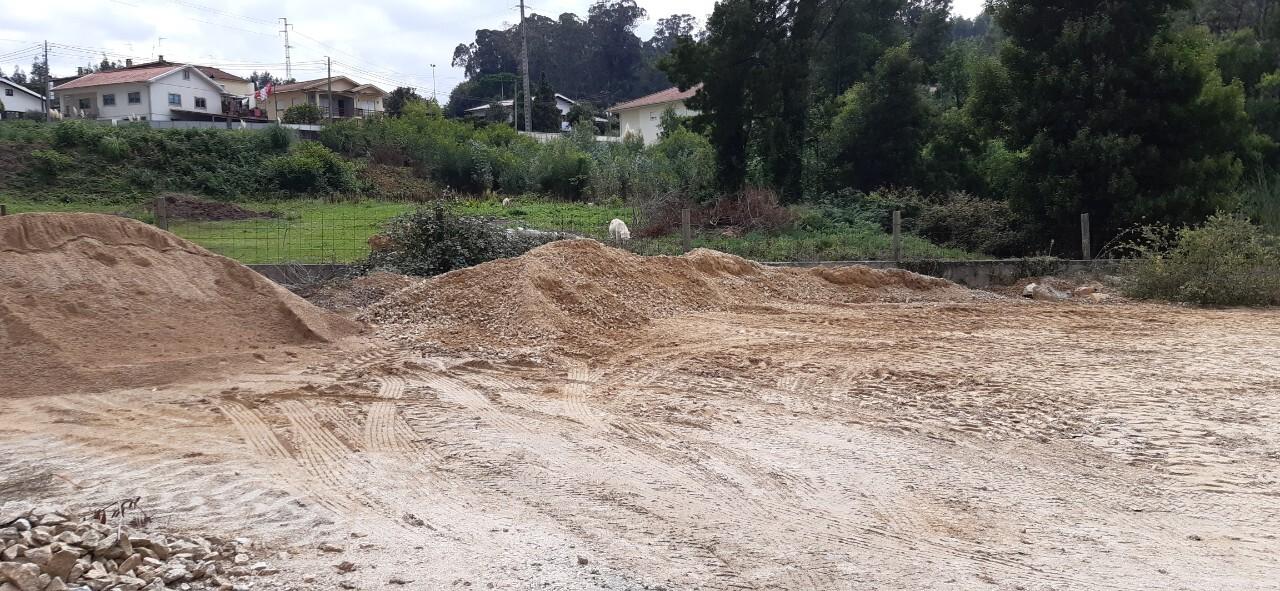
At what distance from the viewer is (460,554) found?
4.19 m

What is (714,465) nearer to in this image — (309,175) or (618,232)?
(618,232)

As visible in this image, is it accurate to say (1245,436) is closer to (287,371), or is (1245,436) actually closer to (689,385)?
→ (689,385)

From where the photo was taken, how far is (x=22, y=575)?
3.56m

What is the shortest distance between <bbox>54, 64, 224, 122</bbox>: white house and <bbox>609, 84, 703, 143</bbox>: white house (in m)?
23.5

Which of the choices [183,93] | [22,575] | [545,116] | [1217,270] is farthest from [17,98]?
[22,575]

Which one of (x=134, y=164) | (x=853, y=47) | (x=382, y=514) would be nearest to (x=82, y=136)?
(x=134, y=164)

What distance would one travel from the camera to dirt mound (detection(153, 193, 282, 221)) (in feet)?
71.4

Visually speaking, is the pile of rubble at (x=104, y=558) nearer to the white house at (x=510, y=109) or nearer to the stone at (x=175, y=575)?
the stone at (x=175, y=575)

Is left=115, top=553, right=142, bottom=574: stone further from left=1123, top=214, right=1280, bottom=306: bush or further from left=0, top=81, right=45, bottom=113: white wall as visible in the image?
left=0, top=81, right=45, bottom=113: white wall

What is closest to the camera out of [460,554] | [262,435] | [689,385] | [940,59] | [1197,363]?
[460,554]

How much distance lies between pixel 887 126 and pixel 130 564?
2046 cm

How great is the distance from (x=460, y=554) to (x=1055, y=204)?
14.5 m

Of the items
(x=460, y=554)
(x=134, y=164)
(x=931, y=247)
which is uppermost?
(x=134, y=164)

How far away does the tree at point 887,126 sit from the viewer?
2161cm
